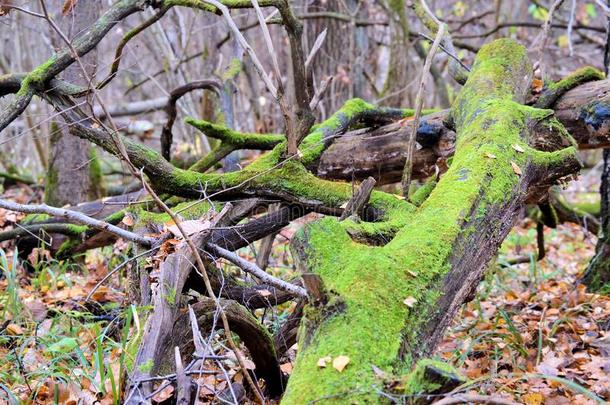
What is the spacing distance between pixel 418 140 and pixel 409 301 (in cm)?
259

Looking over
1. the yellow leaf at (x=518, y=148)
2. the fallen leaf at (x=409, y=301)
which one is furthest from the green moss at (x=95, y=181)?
the fallen leaf at (x=409, y=301)

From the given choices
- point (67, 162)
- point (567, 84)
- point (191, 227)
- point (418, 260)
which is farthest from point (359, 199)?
point (67, 162)

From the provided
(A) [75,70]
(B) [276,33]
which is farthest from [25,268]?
(B) [276,33]

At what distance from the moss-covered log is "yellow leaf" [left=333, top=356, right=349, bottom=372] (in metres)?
0.02

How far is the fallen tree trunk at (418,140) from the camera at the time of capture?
13.1 ft

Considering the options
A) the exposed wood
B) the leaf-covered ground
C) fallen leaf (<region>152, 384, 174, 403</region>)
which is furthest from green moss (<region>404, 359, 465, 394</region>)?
the exposed wood

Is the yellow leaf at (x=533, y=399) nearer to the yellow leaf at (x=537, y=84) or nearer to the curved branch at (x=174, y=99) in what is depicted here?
the yellow leaf at (x=537, y=84)

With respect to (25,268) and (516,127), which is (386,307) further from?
(25,268)

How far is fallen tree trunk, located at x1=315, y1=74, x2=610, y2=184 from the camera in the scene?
3984mm

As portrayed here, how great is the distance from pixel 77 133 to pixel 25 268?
205cm

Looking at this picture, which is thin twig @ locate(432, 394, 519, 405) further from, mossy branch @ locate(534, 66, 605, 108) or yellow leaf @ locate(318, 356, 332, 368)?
mossy branch @ locate(534, 66, 605, 108)

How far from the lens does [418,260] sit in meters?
2.34

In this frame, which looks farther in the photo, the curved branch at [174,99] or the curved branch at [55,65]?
the curved branch at [174,99]

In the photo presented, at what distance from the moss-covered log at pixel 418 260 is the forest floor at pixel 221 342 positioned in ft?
1.04
